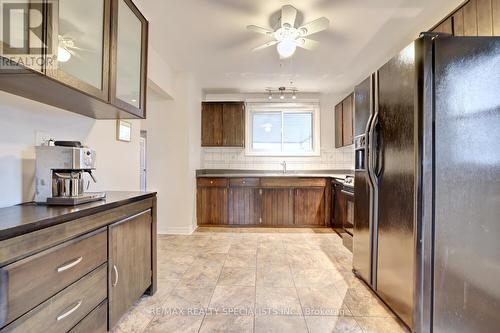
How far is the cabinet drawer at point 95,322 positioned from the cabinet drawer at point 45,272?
0.22 m

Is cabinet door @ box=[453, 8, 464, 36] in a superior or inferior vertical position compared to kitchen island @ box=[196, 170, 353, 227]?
superior

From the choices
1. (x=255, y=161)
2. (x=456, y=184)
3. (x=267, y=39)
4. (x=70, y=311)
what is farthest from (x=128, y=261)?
(x=255, y=161)

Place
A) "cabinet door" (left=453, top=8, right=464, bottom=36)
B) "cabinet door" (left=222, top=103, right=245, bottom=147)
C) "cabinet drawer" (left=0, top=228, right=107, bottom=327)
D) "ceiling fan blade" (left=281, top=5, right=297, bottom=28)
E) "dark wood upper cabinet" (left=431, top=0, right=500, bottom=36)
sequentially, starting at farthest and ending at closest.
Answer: "cabinet door" (left=222, top=103, right=245, bottom=147) < "ceiling fan blade" (left=281, top=5, right=297, bottom=28) < "cabinet door" (left=453, top=8, right=464, bottom=36) < "dark wood upper cabinet" (left=431, top=0, right=500, bottom=36) < "cabinet drawer" (left=0, top=228, right=107, bottom=327)

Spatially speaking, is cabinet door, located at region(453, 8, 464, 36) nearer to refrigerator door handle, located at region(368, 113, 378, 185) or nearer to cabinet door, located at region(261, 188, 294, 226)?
refrigerator door handle, located at region(368, 113, 378, 185)

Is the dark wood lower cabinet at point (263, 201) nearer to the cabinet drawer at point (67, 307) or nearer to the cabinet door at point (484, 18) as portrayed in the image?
the cabinet door at point (484, 18)

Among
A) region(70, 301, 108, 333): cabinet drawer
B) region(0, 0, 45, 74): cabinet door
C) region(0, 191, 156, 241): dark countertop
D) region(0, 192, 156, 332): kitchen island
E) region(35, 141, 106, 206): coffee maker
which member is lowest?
region(70, 301, 108, 333): cabinet drawer

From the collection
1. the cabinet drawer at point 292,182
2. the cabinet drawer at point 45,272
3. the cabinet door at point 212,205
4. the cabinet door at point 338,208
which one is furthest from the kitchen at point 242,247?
the cabinet drawer at point 292,182

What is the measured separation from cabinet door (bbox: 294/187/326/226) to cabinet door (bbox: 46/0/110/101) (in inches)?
130

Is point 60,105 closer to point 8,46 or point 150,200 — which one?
point 8,46

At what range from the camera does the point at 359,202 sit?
2176mm

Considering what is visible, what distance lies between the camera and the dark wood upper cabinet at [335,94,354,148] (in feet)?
12.4

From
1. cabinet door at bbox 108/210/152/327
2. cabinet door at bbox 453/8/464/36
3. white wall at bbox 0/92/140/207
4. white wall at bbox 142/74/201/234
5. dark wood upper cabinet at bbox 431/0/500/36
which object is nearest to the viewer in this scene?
white wall at bbox 0/92/140/207

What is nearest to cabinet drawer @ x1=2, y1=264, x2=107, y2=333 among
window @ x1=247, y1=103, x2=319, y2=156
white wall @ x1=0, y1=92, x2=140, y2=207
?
white wall @ x1=0, y1=92, x2=140, y2=207

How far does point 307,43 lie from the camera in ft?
8.52
